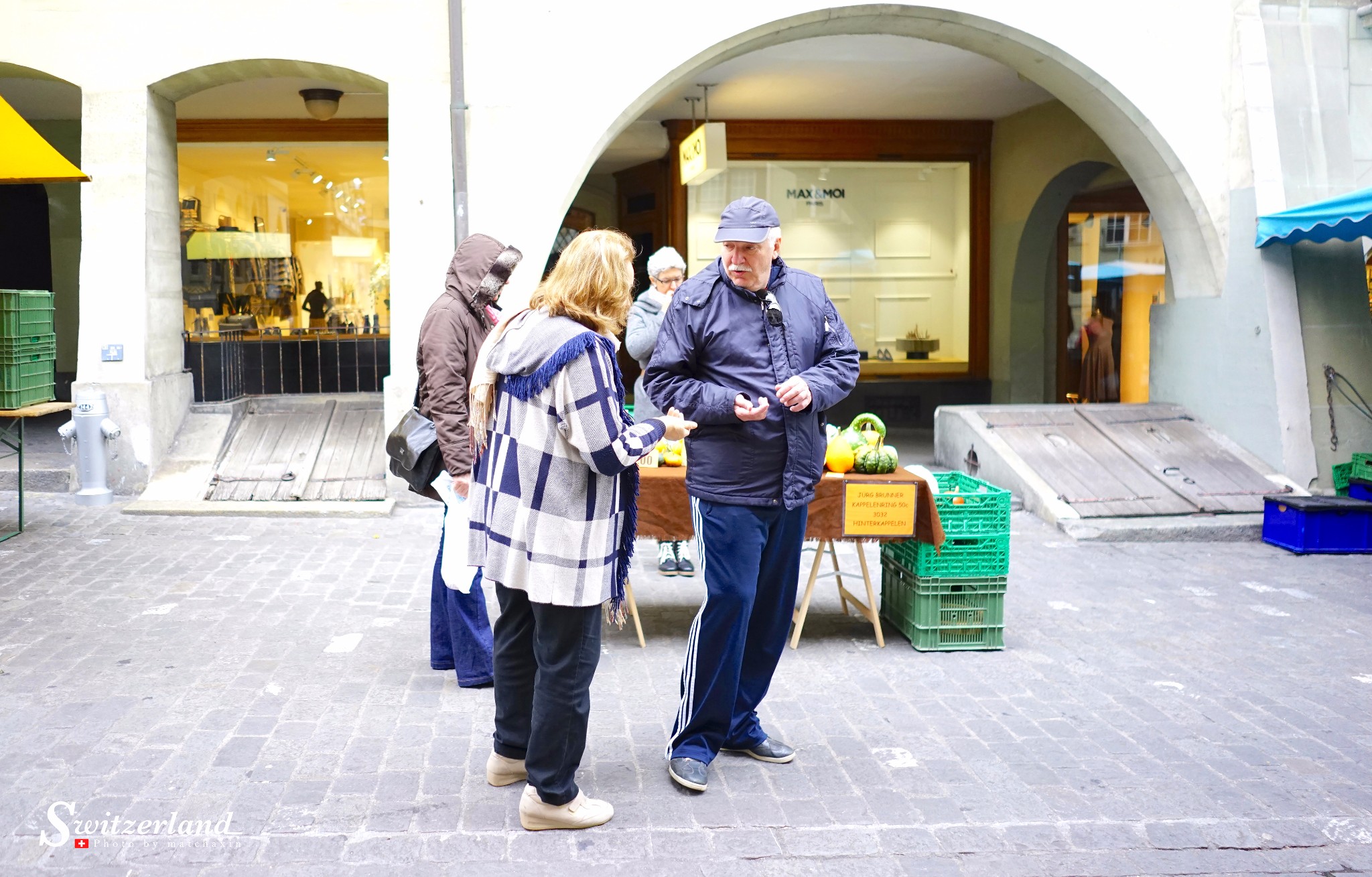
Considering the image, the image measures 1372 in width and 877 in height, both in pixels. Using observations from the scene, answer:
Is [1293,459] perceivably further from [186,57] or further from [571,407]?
[186,57]

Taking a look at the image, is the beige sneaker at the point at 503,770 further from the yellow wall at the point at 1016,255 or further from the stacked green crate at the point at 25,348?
the yellow wall at the point at 1016,255

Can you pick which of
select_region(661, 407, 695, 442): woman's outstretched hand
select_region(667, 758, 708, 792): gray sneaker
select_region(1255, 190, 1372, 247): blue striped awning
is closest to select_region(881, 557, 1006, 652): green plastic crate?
select_region(667, 758, 708, 792): gray sneaker

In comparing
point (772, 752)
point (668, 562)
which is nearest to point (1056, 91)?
point (668, 562)

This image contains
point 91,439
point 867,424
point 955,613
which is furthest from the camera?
point 91,439

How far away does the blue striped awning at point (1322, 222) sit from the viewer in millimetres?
8469

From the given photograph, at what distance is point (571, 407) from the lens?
3426 millimetres

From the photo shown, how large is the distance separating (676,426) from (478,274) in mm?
1546

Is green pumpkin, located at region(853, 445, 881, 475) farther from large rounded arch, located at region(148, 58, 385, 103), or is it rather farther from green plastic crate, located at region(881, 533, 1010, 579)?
large rounded arch, located at region(148, 58, 385, 103)

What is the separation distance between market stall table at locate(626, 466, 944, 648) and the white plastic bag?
100cm

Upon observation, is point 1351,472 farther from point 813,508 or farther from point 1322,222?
point 813,508

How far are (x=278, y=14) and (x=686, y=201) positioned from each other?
632 cm

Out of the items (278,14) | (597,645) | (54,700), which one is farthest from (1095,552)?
(278,14)

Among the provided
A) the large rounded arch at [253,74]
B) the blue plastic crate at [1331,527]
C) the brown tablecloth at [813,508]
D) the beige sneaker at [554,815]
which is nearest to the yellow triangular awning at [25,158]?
the large rounded arch at [253,74]

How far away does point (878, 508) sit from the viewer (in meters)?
5.62
